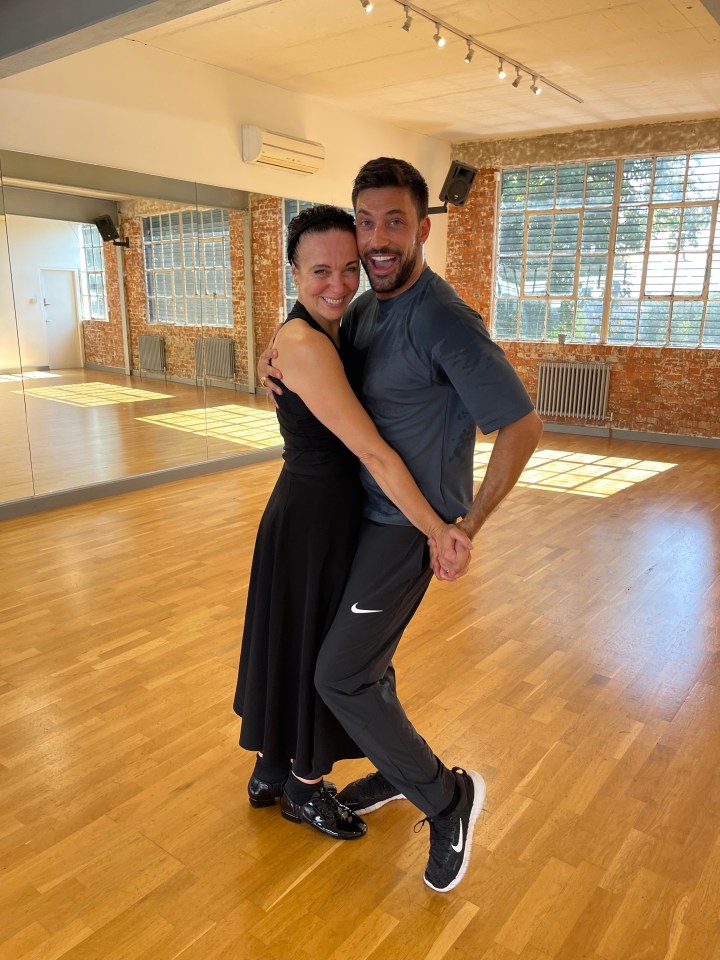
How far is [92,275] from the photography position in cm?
586

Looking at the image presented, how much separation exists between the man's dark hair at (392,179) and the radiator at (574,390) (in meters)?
7.77

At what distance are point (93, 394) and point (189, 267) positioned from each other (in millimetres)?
1449

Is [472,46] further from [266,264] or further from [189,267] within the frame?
[189,267]

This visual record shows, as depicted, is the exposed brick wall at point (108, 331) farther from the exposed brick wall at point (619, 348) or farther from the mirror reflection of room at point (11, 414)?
the exposed brick wall at point (619, 348)

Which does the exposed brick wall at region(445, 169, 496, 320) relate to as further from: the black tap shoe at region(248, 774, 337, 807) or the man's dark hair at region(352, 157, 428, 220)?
the black tap shoe at region(248, 774, 337, 807)

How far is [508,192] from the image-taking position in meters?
9.45

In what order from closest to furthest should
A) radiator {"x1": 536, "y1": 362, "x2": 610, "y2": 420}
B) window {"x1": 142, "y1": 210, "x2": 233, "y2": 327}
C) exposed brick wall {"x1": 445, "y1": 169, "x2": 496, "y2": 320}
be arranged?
window {"x1": 142, "y1": 210, "x2": 233, "y2": 327} < radiator {"x1": 536, "y1": 362, "x2": 610, "y2": 420} < exposed brick wall {"x1": 445, "y1": 169, "x2": 496, "y2": 320}

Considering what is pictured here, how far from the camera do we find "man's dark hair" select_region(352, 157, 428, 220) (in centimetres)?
175

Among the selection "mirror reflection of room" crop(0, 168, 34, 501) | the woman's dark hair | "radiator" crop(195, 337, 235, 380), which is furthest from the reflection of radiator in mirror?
the woman's dark hair

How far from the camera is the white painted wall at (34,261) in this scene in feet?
17.1

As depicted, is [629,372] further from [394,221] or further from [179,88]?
[394,221]

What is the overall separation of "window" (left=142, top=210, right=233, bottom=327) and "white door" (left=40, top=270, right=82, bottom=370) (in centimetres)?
77

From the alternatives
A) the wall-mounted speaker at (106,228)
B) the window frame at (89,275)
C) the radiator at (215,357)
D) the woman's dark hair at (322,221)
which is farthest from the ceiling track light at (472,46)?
the woman's dark hair at (322,221)

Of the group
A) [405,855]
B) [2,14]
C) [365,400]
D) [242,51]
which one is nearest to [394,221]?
[365,400]
